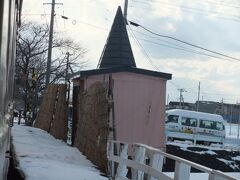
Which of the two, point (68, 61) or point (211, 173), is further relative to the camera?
point (68, 61)

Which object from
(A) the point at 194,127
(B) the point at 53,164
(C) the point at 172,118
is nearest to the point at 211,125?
(A) the point at 194,127

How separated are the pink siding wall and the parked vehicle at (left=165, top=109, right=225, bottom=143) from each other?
2656 cm

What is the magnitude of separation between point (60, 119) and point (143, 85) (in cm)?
376

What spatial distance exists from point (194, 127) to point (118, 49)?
2050 centimetres

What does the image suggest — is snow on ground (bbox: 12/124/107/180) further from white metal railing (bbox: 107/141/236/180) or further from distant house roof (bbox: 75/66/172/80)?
distant house roof (bbox: 75/66/172/80)

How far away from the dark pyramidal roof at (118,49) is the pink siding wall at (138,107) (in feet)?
24.6

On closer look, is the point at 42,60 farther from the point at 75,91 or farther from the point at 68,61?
the point at 75,91

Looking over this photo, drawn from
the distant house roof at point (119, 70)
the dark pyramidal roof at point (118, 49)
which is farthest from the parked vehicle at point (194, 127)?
the distant house roof at point (119, 70)

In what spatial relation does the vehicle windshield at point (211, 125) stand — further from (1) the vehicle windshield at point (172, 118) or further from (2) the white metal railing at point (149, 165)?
(2) the white metal railing at point (149, 165)

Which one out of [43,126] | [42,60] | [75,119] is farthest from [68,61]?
[75,119]

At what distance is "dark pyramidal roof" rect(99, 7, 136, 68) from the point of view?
1058 inches

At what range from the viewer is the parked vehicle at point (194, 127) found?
45594mm

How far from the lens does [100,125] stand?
1271cm

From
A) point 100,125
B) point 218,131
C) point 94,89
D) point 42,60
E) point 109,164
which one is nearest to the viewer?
point 109,164
